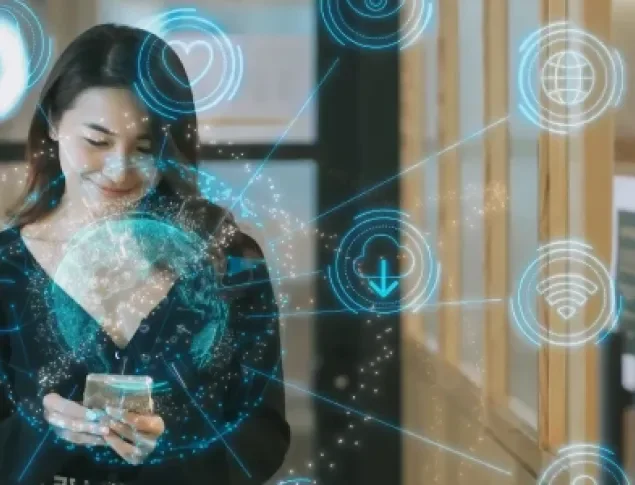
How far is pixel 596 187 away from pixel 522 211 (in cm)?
5

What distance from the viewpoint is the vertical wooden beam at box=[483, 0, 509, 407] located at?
1.91ft

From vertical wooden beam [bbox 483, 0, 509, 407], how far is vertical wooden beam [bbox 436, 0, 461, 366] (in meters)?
0.02

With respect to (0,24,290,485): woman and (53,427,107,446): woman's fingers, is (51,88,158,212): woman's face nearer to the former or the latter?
(0,24,290,485): woman

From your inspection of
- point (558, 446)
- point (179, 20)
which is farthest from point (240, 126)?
point (558, 446)

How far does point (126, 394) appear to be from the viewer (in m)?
0.57

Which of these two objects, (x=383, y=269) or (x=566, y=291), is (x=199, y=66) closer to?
(x=383, y=269)

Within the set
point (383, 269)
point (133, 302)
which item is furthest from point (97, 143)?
point (383, 269)

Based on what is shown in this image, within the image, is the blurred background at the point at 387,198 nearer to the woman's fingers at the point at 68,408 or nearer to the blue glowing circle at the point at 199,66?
the blue glowing circle at the point at 199,66

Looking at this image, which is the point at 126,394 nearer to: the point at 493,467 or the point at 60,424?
the point at 60,424

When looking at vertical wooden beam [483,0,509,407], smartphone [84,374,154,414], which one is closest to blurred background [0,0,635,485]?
vertical wooden beam [483,0,509,407]

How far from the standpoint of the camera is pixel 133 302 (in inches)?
23.0

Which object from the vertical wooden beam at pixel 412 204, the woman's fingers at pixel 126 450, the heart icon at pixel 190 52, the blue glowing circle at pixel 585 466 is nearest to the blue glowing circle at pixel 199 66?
the heart icon at pixel 190 52

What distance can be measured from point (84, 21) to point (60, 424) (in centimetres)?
28

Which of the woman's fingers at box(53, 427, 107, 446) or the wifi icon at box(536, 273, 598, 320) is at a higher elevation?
the wifi icon at box(536, 273, 598, 320)
